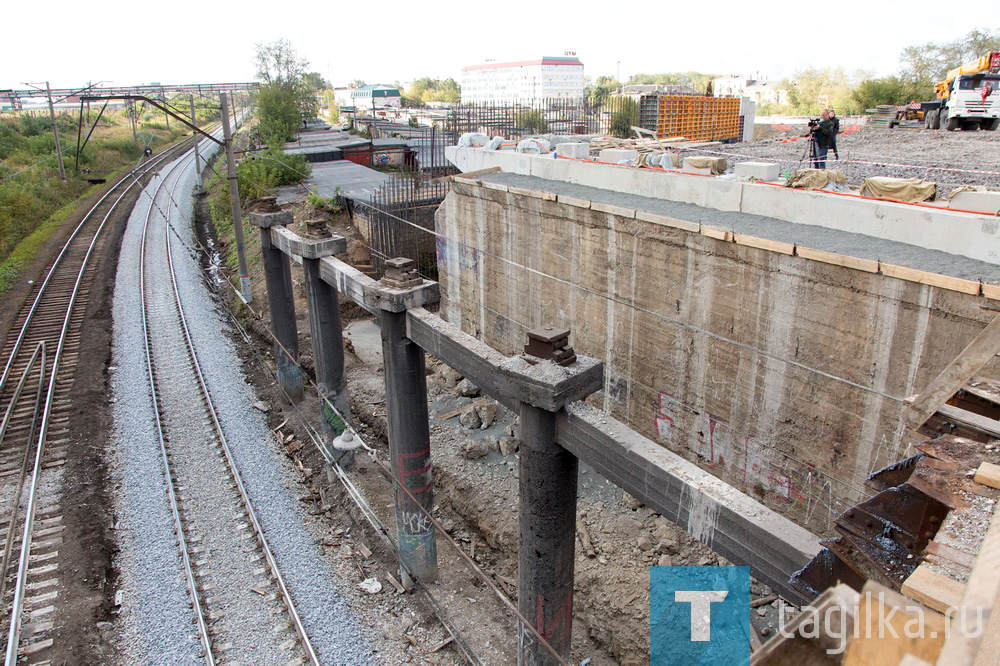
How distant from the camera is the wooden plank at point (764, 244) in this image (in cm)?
1066

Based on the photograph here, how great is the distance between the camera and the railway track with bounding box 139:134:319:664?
9.81 m

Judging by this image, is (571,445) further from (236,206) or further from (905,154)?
(905,154)

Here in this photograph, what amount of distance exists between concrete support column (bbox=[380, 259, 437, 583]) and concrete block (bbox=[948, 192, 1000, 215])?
9111 millimetres

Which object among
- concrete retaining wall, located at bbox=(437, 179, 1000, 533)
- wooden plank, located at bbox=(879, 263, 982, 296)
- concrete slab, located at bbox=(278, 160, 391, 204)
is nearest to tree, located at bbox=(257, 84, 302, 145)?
concrete slab, located at bbox=(278, 160, 391, 204)

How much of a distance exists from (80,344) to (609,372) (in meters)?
16.2

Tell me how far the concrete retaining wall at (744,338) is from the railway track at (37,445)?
37.5 ft

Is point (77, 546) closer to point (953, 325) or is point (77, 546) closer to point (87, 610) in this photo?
point (87, 610)

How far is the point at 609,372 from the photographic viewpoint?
599 inches

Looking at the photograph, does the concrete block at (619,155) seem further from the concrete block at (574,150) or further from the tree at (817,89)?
the tree at (817,89)

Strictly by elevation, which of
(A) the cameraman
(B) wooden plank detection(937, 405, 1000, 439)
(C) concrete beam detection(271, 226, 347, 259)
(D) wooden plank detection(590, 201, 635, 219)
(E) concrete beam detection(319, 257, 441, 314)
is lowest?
(E) concrete beam detection(319, 257, 441, 314)

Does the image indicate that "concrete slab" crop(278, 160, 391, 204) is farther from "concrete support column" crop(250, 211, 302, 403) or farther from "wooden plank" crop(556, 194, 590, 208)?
"wooden plank" crop(556, 194, 590, 208)

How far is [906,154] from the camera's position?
22719 millimetres

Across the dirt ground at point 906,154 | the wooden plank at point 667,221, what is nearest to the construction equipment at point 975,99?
the dirt ground at point 906,154
